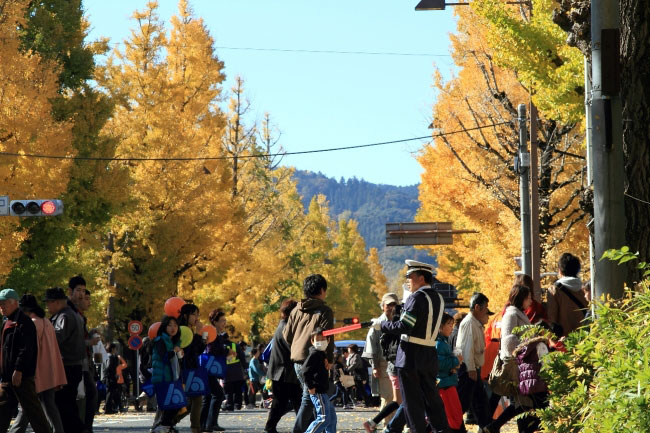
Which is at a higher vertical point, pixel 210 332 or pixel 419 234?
pixel 419 234

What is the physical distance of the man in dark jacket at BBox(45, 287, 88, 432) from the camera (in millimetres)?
10180

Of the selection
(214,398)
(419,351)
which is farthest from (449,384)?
(214,398)

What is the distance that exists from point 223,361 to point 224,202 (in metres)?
18.7

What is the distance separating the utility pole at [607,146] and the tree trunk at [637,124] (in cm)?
63

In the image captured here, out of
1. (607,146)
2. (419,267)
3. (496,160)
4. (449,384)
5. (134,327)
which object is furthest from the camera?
(134,327)

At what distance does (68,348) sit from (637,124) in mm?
5582

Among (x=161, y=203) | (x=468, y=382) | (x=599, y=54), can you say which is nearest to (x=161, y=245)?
(x=161, y=203)

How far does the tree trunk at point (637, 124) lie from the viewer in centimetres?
727

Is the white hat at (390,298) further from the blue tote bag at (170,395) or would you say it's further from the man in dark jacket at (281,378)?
the blue tote bag at (170,395)

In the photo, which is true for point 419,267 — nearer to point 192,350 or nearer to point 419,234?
point 192,350

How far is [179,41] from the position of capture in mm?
36719

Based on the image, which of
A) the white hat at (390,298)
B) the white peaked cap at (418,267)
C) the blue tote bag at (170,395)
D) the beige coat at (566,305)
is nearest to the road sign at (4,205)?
the blue tote bag at (170,395)

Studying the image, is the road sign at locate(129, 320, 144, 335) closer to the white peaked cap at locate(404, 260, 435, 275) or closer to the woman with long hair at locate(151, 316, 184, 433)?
the woman with long hair at locate(151, 316, 184, 433)

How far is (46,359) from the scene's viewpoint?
973cm
